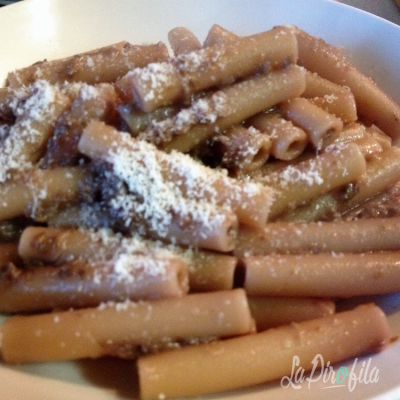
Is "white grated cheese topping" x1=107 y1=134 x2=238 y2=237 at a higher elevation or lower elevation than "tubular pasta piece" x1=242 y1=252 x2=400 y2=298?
higher

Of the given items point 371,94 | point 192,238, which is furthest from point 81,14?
point 192,238

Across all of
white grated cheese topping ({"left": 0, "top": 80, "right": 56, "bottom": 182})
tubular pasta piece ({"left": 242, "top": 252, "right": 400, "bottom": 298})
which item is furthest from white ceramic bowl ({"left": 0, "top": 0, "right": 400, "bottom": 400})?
tubular pasta piece ({"left": 242, "top": 252, "right": 400, "bottom": 298})

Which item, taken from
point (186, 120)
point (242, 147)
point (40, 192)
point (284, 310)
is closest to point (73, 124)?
point (40, 192)

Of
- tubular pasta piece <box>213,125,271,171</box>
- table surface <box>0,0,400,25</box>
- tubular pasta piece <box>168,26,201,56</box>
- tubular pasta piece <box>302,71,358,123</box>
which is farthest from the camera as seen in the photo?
table surface <box>0,0,400,25</box>

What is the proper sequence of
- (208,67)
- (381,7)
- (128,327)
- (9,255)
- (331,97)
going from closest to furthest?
1. (128,327)
2. (9,255)
3. (208,67)
4. (331,97)
5. (381,7)

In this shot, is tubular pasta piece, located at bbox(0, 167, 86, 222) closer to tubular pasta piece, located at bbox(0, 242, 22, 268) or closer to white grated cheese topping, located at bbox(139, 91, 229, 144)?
tubular pasta piece, located at bbox(0, 242, 22, 268)

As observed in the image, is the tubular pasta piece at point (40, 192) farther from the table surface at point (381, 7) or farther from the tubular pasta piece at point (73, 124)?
the table surface at point (381, 7)

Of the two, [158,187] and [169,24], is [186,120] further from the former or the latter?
[169,24]

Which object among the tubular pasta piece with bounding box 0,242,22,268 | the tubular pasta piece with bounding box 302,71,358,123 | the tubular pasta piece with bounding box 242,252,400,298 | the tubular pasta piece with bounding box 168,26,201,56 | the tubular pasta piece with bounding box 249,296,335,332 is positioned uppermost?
the tubular pasta piece with bounding box 168,26,201,56

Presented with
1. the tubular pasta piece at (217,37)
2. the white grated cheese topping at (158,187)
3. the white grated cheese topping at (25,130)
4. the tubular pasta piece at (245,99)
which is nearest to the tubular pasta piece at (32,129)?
the white grated cheese topping at (25,130)

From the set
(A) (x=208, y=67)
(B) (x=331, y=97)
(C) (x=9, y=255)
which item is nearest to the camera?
(C) (x=9, y=255)

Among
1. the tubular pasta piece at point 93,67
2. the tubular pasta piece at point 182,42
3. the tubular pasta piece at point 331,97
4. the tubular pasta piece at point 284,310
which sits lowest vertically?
the tubular pasta piece at point 284,310
